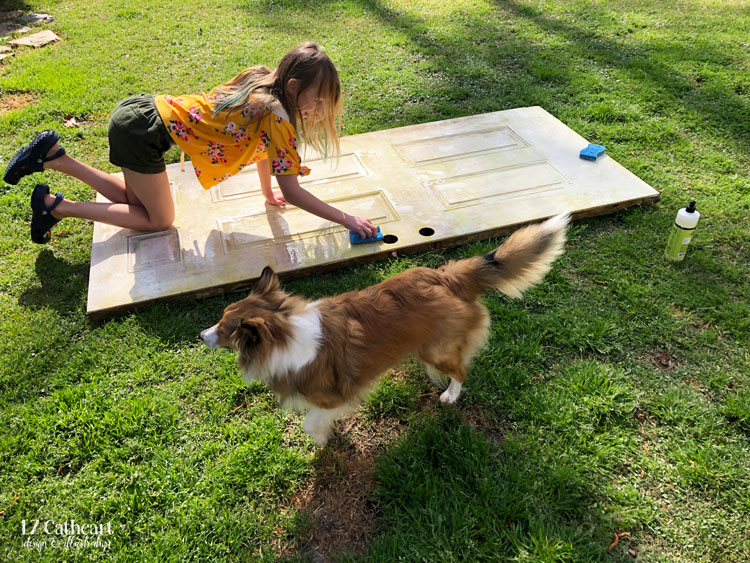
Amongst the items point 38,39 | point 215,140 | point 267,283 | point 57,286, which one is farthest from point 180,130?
point 38,39

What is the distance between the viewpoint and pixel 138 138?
3.65 metres

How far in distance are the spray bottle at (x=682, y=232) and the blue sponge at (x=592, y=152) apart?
1.25 meters

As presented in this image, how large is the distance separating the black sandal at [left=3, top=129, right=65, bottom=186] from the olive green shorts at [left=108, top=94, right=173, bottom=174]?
0.68 m

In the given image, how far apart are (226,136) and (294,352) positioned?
2162 millimetres

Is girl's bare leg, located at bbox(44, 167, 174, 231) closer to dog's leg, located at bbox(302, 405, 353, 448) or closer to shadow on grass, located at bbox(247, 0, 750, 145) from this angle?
dog's leg, located at bbox(302, 405, 353, 448)

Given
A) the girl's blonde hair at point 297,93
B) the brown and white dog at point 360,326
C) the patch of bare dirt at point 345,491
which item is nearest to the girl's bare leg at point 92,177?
the girl's blonde hair at point 297,93

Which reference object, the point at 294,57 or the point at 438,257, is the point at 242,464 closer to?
the point at 438,257

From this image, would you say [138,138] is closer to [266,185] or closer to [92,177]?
[92,177]

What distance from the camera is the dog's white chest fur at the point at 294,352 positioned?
231 cm

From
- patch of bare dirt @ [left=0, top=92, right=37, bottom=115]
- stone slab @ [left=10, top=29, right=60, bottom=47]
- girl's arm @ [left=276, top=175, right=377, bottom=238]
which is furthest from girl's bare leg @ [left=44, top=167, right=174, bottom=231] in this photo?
stone slab @ [left=10, top=29, right=60, bottom=47]

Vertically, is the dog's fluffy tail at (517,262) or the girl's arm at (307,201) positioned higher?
the dog's fluffy tail at (517,262)

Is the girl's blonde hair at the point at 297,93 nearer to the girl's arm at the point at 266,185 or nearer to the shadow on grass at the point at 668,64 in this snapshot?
the girl's arm at the point at 266,185

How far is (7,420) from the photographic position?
9.39 feet

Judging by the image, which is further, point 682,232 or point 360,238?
point 360,238
